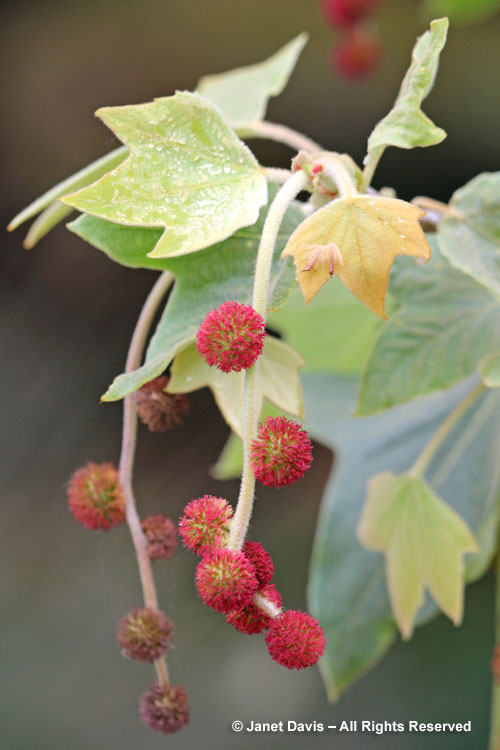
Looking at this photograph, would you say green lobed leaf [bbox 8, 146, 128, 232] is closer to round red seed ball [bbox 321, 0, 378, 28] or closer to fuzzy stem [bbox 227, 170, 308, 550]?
fuzzy stem [bbox 227, 170, 308, 550]

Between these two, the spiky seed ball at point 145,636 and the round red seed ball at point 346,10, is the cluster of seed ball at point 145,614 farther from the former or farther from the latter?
the round red seed ball at point 346,10

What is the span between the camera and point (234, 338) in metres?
0.29

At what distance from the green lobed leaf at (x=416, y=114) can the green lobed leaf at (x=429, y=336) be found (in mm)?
111

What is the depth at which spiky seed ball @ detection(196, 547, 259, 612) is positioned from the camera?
0.27 m

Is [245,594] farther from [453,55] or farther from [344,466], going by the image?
[453,55]

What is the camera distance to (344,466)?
2.11ft

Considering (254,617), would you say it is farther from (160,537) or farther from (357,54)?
(357,54)

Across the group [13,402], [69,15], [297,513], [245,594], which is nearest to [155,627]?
[245,594]

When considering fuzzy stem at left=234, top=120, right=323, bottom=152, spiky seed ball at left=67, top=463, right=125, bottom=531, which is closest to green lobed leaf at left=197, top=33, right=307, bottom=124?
fuzzy stem at left=234, top=120, right=323, bottom=152

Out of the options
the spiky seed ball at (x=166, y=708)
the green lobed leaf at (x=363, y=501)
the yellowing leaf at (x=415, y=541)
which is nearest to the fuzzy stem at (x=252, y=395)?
the spiky seed ball at (x=166, y=708)

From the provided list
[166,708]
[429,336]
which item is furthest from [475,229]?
[166,708]

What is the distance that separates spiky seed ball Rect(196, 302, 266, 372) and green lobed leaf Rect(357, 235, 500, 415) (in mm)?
162

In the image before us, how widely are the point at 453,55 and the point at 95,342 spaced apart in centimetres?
83

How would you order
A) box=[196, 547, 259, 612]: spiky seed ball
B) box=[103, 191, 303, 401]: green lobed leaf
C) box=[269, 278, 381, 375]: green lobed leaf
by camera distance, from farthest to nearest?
box=[269, 278, 381, 375]: green lobed leaf
box=[103, 191, 303, 401]: green lobed leaf
box=[196, 547, 259, 612]: spiky seed ball
